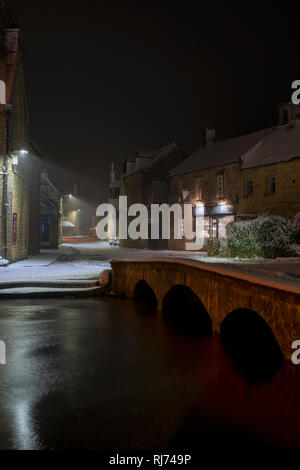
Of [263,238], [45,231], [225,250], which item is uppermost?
[45,231]

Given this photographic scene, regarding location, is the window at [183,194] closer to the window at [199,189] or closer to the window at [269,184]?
the window at [199,189]

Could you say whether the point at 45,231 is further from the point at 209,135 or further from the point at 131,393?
the point at 131,393

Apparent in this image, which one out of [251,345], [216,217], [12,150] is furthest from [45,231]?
[251,345]

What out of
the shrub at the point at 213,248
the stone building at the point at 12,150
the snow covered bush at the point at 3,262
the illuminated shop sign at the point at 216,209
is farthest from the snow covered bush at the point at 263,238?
the snow covered bush at the point at 3,262

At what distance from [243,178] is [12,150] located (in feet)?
64.2

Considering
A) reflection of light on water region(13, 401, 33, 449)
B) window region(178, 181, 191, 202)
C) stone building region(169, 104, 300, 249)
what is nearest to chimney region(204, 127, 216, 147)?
stone building region(169, 104, 300, 249)

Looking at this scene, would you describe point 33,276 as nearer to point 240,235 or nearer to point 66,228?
point 240,235

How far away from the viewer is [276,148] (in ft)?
115

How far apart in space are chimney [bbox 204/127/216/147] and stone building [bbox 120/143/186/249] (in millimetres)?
3247

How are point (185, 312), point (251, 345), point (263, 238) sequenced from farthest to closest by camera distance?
point (263, 238) → point (185, 312) → point (251, 345)

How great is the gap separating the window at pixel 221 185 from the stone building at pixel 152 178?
8552 millimetres

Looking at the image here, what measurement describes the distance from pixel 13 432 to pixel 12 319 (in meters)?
7.69

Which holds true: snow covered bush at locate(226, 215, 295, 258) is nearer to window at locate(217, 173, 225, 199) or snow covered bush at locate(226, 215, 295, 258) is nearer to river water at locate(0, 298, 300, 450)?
window at locate(217, 173, 225, 199)

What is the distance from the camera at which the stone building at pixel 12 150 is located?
76.7 ft
